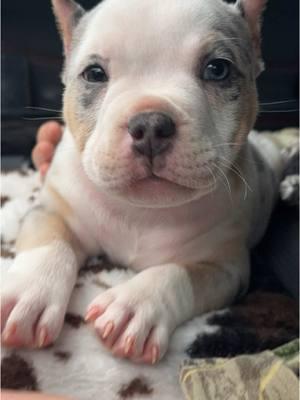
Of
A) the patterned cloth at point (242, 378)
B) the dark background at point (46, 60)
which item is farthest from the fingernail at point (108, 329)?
the dark background at point (46, 60)

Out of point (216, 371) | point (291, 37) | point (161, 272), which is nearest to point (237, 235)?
point (161, 272)

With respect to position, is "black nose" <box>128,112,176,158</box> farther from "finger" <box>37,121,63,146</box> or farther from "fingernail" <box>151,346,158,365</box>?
"finger" <box>37,121,63,146</box>

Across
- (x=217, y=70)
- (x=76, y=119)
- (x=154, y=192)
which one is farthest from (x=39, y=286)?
(x=217, y=70)

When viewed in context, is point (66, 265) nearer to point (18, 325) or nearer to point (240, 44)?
point (18, 325)

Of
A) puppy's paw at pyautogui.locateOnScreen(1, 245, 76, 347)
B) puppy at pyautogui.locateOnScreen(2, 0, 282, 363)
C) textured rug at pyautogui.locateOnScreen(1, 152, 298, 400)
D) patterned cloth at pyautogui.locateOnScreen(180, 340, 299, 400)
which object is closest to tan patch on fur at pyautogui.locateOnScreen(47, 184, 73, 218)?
puppy at pyautogui.locateOnScreen(2, 0, 282, 363)

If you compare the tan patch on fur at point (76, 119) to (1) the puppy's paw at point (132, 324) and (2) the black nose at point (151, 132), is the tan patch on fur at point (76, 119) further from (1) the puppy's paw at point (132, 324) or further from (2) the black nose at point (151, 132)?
(1) the puppy's paw at point (132, 324)

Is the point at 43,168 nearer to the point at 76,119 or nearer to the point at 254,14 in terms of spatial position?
the point at 76,119
